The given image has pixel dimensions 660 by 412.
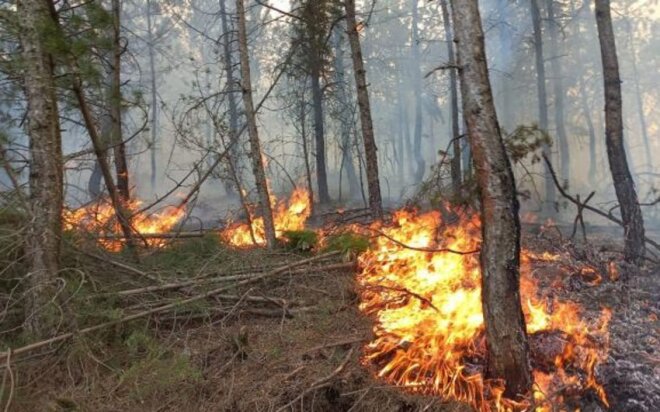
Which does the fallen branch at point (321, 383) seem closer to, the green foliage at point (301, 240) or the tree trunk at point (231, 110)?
the green foliage at point (301, 240)

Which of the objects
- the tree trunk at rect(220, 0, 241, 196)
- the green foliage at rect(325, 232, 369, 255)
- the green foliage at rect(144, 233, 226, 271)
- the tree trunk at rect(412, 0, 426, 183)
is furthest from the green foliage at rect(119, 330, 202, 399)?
the tree trunk at rect(412, 0, 426, 183)

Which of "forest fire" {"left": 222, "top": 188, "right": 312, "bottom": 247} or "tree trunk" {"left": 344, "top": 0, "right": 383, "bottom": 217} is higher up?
"tree trunk" {"left": 344, "top": 0, "right": 383, "bottom": 217}

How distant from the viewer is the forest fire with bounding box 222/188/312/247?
32.9 ft

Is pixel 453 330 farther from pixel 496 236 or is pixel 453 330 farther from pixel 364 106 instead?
pixel 364 106

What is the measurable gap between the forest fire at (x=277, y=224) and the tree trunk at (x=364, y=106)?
2.10 meters

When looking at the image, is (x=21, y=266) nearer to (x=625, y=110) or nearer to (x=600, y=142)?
(x=600, y=142)

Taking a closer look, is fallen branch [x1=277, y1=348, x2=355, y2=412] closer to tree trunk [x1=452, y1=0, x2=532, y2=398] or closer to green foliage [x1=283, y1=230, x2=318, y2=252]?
tree trunk [x1=452, y1=0, x2=532, y2=398]

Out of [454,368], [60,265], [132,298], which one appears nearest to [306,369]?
[454,368]

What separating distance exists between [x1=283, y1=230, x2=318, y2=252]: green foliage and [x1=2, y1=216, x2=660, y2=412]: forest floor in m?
0.82

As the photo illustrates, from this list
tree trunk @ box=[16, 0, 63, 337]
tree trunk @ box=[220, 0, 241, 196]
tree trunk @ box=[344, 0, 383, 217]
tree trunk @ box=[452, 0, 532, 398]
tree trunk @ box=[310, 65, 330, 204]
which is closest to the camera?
tree trunk @ box=[452, 0, 532, 398]

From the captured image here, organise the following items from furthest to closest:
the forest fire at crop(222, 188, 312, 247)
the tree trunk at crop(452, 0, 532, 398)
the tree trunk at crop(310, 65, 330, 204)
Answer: the tree trunk at crop(310, 65, 330, 204)
the forest fire at crop(222, 188, 312, 247)
the tree trunk at crop(452, 0, 532, 398)

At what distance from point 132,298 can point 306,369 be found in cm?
243

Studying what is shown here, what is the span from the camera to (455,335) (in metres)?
4.68

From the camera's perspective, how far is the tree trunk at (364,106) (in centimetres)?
985
